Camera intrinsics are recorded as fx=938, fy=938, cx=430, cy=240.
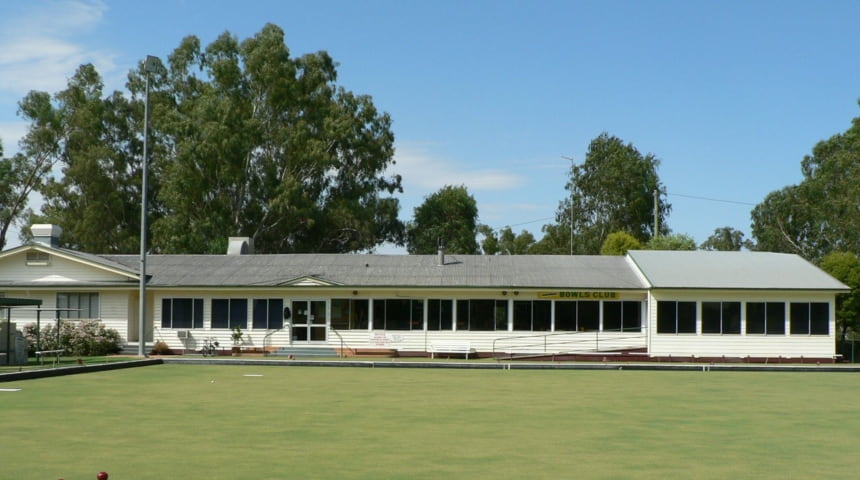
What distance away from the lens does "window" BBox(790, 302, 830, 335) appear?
32781mm

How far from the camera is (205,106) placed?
52.7 metres

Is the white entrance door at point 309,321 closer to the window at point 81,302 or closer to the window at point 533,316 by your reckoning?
the window at point 533,316

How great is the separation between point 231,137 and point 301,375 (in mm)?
29949

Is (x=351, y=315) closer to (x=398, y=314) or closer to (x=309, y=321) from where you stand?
(x=309, y=321)

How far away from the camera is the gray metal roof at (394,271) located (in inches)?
1332

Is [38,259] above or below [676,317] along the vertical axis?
above

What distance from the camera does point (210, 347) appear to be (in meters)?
33.8

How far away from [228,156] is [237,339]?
20763mm

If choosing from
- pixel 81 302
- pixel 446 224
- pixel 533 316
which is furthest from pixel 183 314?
pixel 446 224

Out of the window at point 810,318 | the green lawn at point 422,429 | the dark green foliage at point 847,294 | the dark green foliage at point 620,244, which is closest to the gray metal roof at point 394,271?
the window at point 810,318

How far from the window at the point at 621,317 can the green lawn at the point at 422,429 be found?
10.3 metres

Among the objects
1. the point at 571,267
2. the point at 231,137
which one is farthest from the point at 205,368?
the point at 231,137

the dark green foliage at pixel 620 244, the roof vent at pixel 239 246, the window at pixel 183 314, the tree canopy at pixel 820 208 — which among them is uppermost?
the tree canopy at pixel 820 208

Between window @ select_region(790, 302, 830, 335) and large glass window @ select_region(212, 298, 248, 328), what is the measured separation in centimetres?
1960
